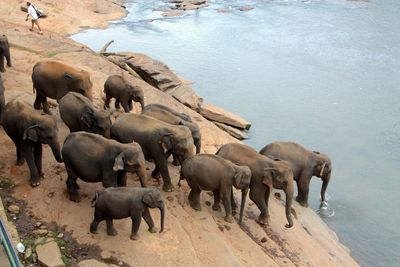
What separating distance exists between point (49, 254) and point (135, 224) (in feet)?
3.93

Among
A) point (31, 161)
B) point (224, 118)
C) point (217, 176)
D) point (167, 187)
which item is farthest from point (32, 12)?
point (217, 176)

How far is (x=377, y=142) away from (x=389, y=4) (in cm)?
1894

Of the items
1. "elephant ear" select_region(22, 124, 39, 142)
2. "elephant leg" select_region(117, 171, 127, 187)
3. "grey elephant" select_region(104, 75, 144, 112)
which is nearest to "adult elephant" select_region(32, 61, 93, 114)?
"grey elephant" select_region(104, 75, 144, 112)

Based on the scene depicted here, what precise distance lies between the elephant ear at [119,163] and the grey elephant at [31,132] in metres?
1.13

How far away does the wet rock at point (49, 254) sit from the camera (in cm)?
684

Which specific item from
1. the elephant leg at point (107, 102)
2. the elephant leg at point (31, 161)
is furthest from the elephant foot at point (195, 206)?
the elephant leg at point (107, 102)

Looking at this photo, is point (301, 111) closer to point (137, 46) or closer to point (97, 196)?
point (137, 46)

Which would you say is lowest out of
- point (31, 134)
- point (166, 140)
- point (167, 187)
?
point (167, 187)

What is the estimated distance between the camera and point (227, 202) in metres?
8.79

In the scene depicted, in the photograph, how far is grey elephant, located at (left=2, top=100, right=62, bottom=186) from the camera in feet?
26.9

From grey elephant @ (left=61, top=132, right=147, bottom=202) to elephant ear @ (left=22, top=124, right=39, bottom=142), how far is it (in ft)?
1.70

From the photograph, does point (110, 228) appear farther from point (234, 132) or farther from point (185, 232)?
point (234, 132)

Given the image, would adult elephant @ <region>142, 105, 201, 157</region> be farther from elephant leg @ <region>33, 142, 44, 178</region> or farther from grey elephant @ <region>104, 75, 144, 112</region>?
elephant leg @ <region>33, 142, 44, 178</region>

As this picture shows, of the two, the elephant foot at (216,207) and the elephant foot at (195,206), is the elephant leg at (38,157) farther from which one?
the elephant foot at (216,207)
